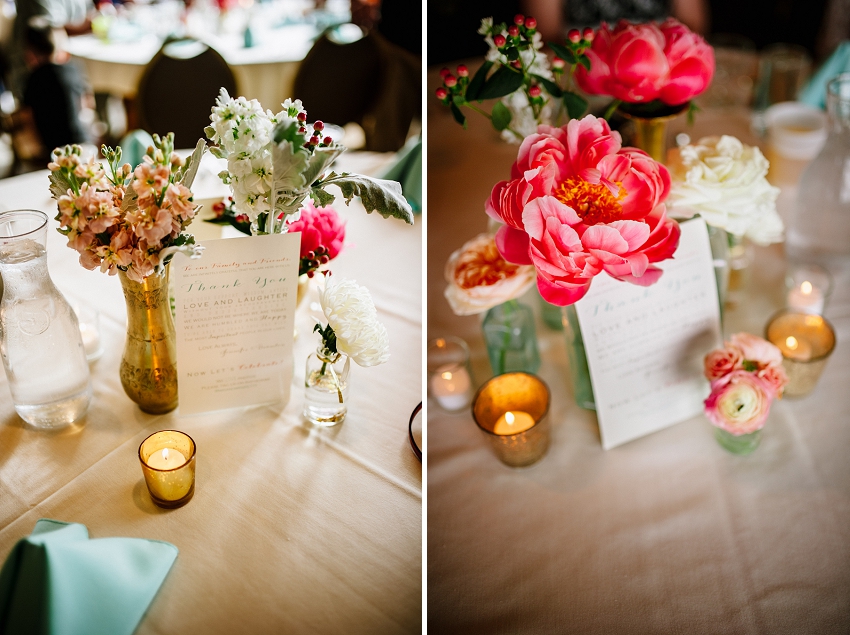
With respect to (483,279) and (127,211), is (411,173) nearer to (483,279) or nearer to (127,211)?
(483,279)

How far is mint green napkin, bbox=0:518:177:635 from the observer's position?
0.53 metres

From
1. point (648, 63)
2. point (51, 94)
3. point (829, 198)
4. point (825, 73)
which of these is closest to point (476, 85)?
point (648, 63)

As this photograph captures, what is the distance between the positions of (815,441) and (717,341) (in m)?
0.18

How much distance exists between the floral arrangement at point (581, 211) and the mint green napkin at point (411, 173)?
2.07ft

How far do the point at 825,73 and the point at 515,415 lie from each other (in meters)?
1.17

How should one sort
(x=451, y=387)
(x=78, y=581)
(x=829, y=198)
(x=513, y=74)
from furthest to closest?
(x=829, y=198) → (x=451, y=387) → (x=513, y=74) → (x=78, y=581)

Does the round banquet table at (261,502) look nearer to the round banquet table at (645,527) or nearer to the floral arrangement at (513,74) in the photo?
the round banquet table at (645,527)

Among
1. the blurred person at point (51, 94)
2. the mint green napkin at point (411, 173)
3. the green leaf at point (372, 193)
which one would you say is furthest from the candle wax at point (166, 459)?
the blurred person at point (51, 94)

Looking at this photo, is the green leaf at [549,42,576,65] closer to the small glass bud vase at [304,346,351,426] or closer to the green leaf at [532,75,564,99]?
the green leaf at [532,75,564,99]

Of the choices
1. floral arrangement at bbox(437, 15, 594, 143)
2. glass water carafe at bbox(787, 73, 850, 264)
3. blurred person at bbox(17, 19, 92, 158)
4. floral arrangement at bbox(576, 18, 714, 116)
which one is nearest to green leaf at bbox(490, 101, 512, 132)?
floral arrangement at bbox(437, 15, 594, 143)

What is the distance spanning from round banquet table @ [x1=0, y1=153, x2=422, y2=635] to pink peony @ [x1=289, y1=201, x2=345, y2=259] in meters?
0.09

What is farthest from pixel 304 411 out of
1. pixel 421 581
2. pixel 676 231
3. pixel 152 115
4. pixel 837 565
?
pixel 152 115

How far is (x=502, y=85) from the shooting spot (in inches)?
30.0

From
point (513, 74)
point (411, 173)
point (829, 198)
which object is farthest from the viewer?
point (411, 173)
